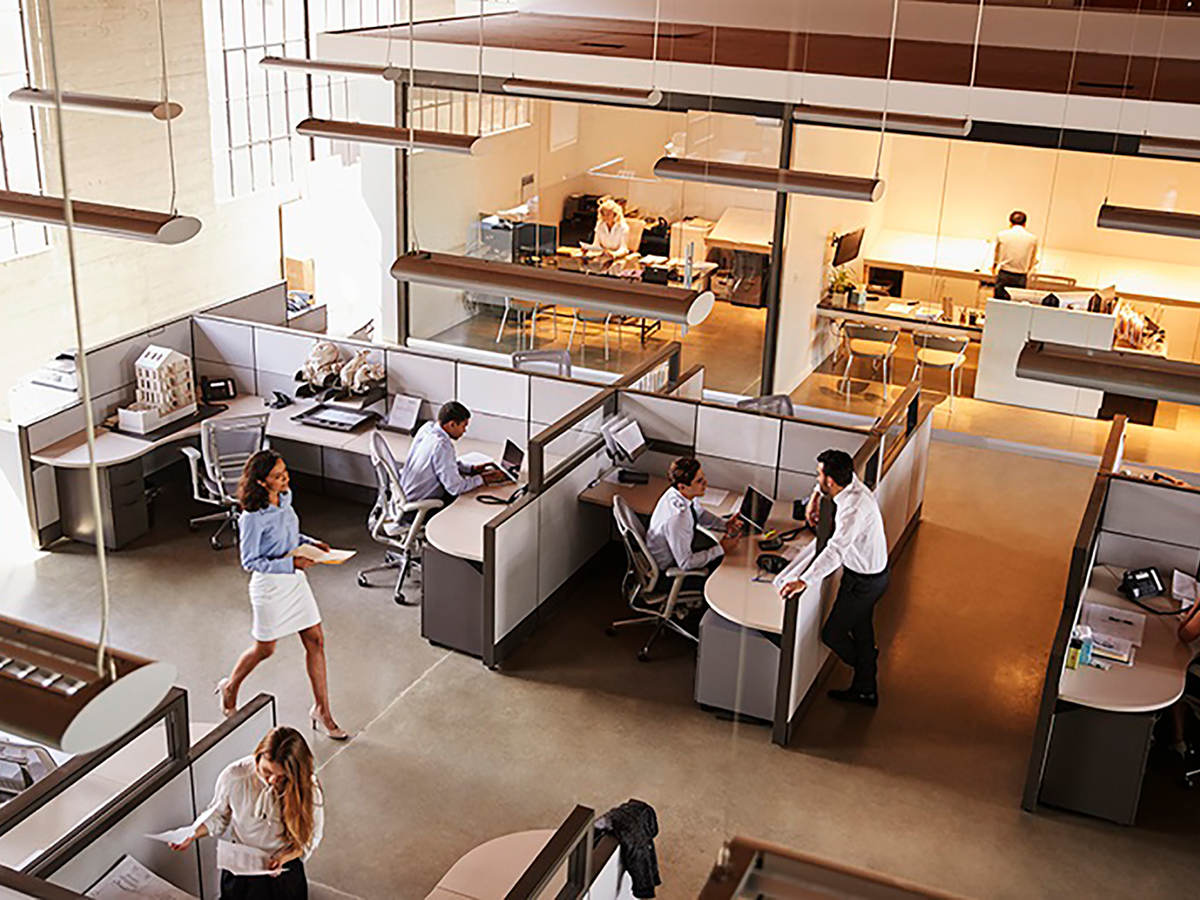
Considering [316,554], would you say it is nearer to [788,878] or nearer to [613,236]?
[788,878]

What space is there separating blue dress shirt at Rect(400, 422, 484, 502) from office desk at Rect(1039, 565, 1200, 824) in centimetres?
325

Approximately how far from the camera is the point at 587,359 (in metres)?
10.7

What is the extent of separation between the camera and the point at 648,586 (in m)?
6.54

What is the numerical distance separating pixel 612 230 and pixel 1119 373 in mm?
6547

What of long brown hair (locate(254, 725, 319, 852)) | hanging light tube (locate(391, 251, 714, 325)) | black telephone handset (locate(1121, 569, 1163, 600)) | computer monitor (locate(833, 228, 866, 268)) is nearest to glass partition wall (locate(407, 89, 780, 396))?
computer monitor (locate(833, 228, 866, 268))

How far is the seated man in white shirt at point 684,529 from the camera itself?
6312 millimetres

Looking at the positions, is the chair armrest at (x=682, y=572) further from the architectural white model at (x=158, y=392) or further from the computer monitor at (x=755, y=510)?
the architectural white model at (x=158, y=392)

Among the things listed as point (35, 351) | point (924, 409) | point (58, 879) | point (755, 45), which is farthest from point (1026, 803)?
point (35, 351)

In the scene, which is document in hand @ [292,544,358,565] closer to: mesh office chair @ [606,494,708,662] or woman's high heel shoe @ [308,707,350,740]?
woman's high heel shoe @ [308,707,350,740]

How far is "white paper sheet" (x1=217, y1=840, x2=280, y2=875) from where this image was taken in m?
4.15

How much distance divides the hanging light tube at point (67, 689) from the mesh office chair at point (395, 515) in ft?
14.2

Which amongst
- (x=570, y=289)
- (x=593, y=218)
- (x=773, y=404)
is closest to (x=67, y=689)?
(x=570, y=289)

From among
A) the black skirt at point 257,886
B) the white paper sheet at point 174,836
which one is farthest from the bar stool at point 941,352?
the white paper sheet at point 174,836

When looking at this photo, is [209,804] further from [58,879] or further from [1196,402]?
[1196,402]
